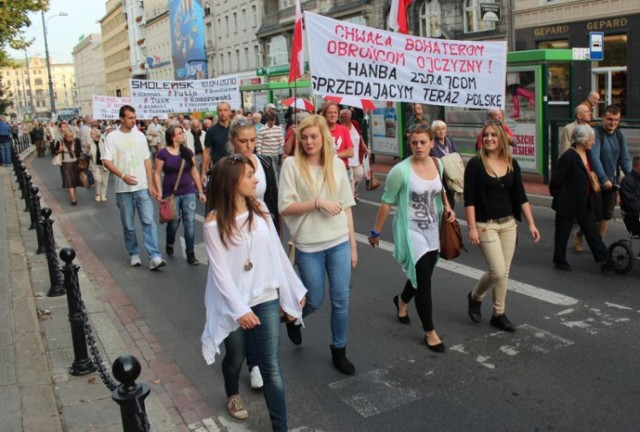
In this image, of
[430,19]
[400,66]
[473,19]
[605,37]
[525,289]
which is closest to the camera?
[525,289]

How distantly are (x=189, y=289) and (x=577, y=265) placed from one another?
4.21 metres

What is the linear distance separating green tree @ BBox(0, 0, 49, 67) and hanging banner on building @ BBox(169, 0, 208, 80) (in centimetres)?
4353

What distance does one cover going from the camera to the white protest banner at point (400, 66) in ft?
26.7

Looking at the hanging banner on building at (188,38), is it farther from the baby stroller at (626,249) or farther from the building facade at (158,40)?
the baby stroller at (626,249)

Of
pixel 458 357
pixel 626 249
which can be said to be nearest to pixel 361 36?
pixel 626 249

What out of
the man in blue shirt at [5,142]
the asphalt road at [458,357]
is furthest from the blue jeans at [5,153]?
the asphalt road at [458,357]

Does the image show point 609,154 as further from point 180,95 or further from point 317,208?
point 180,95

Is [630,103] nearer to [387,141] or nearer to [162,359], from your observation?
[387,141]

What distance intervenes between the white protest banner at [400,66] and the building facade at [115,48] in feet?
336

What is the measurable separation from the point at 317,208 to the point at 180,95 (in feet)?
44.4

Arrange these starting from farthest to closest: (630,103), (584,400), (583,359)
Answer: (630,103) < (583,359) < (584,400)

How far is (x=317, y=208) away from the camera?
14.5 ft

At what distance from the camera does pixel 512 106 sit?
44.2 ft

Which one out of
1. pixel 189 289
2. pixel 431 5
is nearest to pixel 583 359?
pixel 189 289
